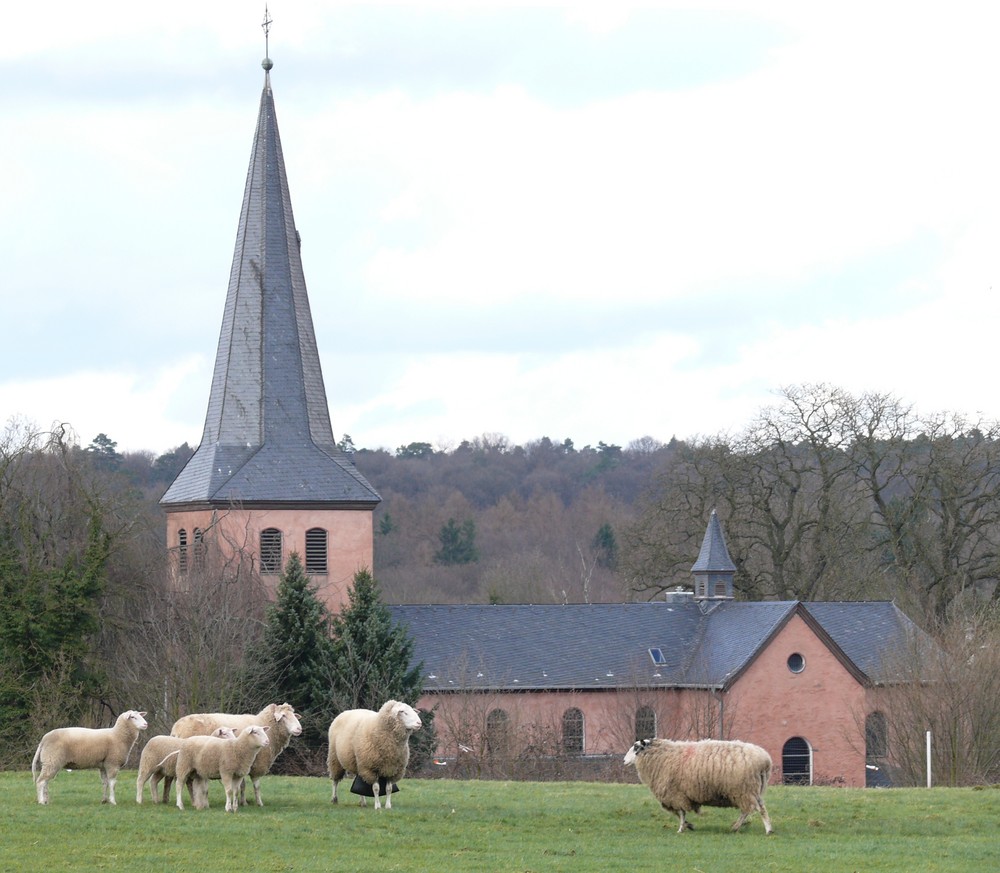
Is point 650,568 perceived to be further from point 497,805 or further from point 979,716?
point 497,805

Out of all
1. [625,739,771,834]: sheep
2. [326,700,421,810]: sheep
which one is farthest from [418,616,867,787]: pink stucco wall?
[625,739,771,834]: sheep

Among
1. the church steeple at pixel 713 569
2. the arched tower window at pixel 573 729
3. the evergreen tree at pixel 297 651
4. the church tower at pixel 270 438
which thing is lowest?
the arched tower window at pixel 573 729

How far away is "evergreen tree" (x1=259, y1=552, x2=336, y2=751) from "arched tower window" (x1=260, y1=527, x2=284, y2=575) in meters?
5.81

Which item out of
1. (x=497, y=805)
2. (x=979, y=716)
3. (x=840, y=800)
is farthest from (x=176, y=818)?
(x=979, y=716)

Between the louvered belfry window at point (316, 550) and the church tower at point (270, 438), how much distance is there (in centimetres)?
3

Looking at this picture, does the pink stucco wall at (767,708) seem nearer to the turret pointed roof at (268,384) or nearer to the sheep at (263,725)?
the turret pointed roof at (268,384)

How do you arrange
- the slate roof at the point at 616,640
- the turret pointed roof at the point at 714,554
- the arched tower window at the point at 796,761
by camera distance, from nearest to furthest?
the arched tower window at the point at 796,761
the slate roof at the point at 616,640
the turret pointed roof at the point at 714,554

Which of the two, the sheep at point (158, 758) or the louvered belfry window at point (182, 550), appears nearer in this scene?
the sheep at point (158, 758)

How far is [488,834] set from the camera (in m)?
20.2

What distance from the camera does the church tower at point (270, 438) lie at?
5194 cm

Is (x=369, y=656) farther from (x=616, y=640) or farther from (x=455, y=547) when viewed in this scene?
(x=455, y=547)

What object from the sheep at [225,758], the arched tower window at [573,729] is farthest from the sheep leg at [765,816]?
the arched tower window at [573,729]

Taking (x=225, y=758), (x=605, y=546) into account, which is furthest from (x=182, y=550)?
(x=605, y=546)

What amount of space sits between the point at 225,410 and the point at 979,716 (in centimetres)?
2507
